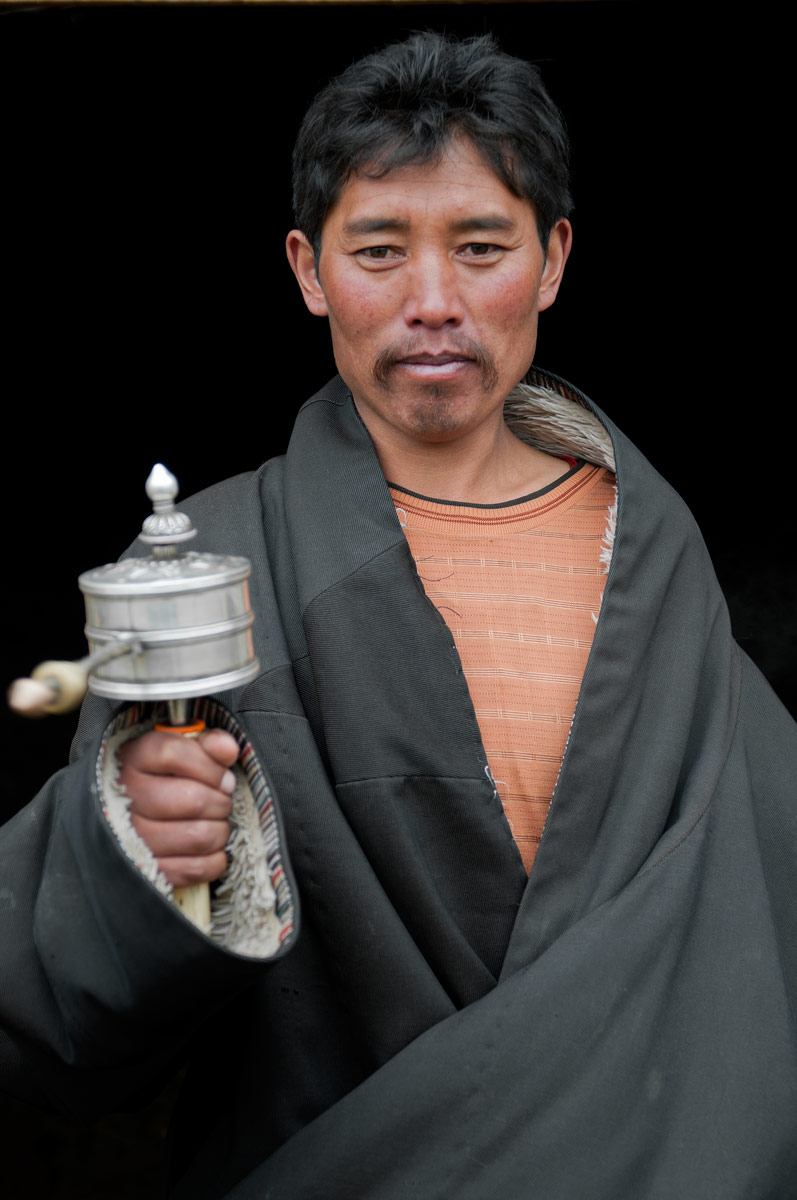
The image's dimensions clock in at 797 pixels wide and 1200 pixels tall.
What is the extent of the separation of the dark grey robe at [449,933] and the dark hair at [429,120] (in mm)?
375

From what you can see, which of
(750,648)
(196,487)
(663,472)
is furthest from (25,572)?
(750,648)

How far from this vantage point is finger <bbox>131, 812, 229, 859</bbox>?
42.8 inches

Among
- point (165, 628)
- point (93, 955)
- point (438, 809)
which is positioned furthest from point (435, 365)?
point (93, 955)

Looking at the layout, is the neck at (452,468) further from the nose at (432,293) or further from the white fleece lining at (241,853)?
the white fleece lining at (241,853)

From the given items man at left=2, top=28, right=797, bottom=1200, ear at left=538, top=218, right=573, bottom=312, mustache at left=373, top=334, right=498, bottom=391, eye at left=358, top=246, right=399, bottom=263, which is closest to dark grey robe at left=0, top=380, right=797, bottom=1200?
man at left=2, top=28, right=797, bottom=1200

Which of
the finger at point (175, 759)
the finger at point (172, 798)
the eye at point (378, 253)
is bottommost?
the finger at point (172, 798)

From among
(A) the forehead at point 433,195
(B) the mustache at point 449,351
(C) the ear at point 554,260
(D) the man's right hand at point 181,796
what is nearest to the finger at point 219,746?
(D) the man's right hand at point 181,796

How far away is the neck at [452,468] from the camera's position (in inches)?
65.9

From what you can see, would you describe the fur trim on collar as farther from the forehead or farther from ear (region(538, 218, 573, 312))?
the forehead

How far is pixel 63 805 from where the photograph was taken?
3.82ft

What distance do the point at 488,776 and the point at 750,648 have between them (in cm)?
196

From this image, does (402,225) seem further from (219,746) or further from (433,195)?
(219,746)

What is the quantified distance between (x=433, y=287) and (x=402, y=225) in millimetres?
92

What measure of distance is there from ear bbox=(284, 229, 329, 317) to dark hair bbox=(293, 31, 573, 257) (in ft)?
0.18
